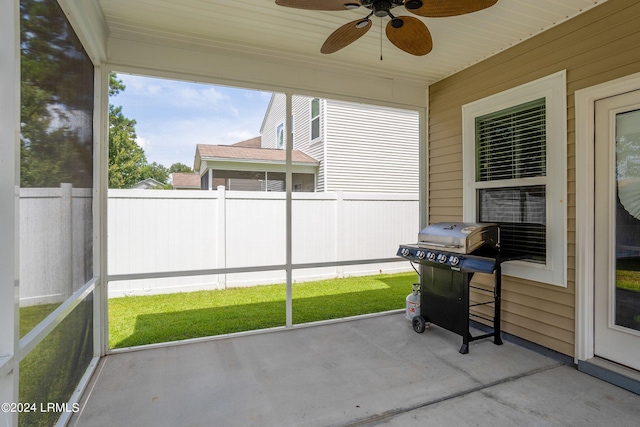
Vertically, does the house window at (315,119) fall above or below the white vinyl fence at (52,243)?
above

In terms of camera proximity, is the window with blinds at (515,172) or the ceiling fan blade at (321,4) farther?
the window with blinds at (515,172)

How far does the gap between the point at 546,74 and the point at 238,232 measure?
4.50 m

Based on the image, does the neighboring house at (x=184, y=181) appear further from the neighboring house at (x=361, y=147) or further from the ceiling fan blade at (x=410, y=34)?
the ceiling fan blade at (x=410, y=34)

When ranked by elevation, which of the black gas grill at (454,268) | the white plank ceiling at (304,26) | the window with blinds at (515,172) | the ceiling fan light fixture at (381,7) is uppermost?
the white plank ceiling at (304,26)

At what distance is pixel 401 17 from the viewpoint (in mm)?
2221

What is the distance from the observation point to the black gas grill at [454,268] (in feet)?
9.89

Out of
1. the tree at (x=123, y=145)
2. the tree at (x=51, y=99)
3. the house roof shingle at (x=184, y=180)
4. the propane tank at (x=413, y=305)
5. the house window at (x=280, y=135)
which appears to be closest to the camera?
the tree at (x=51, y=99)

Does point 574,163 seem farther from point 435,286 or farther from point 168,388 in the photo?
point 168,388

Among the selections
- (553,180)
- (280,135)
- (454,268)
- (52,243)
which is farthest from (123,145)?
(553,180)

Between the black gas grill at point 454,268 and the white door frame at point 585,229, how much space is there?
61 centimetres

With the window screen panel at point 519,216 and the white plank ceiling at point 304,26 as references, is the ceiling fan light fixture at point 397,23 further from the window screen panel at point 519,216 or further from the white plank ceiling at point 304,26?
the window screen panel at point 519,216

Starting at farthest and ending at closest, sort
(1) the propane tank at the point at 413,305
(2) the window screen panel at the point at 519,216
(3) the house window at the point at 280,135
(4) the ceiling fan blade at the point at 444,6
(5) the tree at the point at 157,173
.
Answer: (5) the tree at the point at 157,173 < (3) the house window at the point at 280,135 < (1) the propane tank at the point at 413,305 < (2) the window screen panel at the point at 519,216 < (4) the ceiling fan blade at the point at 444,6

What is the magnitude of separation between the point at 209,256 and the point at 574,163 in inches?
189

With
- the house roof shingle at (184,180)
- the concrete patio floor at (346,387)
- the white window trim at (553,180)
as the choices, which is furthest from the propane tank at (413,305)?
the house roof shingle at (184,180)
